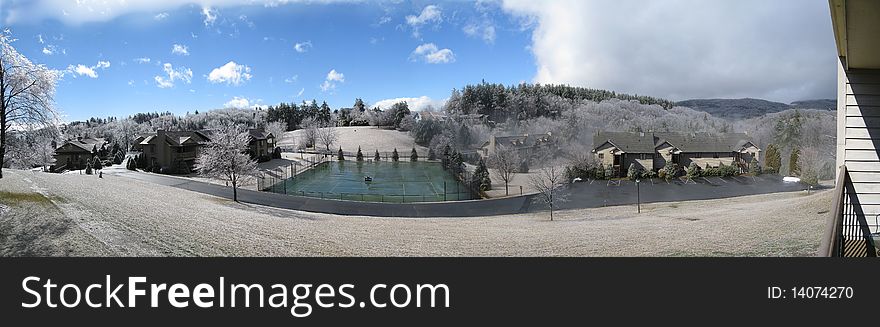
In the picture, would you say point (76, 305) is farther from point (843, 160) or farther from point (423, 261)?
point (843, 160)

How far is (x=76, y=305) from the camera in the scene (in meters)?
2.54

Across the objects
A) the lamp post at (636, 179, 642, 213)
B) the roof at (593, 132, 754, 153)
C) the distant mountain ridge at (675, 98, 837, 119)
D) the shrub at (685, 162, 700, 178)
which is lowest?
the lamp post at (636, 179, 642, 213)

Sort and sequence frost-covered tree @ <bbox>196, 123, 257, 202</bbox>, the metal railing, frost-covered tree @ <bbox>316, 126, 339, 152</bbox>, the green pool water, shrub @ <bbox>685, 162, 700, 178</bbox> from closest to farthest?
frost-covered tree @ <bbox>196, 123, 257, 202</bbox>, the metal railing, the green pool water, shrub @ <bbox>685, 162, 700, 178</bbox>, frost-covered tree @ <bbox>316, 126, 339, 152</bbox>

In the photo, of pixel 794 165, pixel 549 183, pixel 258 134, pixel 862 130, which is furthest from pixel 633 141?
pixel 258 134

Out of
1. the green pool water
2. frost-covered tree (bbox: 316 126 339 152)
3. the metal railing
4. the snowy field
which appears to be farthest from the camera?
frost-covered tree (bbox: 316 126 339 152)

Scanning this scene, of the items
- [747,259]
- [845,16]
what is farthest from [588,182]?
[845,16]

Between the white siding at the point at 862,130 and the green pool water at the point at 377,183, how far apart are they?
3224 millimetres

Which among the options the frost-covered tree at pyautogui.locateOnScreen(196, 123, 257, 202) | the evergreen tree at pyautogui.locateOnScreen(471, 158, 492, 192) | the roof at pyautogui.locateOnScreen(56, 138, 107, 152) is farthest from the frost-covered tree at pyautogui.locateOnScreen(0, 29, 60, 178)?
the evergreen tree at pyautogui.locateOnScreen(471, 158, 492, 192)

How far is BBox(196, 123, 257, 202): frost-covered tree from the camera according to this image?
298 centimetres

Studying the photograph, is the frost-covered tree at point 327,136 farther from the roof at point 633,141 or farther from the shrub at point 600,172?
the roof at point 633,141

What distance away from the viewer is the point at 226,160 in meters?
2.99

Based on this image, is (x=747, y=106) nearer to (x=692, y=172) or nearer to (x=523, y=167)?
(x=692, y=172)

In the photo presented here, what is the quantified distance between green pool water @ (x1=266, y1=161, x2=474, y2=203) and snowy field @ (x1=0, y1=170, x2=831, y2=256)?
0.20 meters

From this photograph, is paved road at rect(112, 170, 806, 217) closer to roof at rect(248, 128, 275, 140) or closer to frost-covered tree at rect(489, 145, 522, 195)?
frost-covered tree at rect(489, 145, 522, 195)
